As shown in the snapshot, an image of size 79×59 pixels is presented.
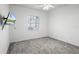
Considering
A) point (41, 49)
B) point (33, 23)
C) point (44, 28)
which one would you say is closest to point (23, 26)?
point (33, 23)

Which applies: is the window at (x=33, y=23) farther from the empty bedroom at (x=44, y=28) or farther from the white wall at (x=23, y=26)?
the white wall at (x=23, y=26)

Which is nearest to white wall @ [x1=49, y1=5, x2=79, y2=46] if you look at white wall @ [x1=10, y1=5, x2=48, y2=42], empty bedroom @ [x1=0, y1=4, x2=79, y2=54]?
empty bedroom @ [x1=0, y1=4, x2=79, y2=54]

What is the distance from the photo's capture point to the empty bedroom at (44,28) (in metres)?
3.21

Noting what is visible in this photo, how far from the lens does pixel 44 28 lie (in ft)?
17.3

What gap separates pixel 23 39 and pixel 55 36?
217 cm

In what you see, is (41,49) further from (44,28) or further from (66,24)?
(44,28)

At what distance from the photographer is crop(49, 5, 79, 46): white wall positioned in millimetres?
3294

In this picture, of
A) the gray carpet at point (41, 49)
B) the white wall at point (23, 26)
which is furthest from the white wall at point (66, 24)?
the white wall at point (23, 26)

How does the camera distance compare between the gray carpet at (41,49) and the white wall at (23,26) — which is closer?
the gray carpet at (41,49)

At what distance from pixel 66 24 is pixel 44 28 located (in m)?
1.90

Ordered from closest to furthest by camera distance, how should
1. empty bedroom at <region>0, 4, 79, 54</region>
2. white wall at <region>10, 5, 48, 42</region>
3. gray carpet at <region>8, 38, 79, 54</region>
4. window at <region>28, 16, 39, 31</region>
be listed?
1. gray carpet at <region>8, 38, 79, 54</region>
2. empty bedroom at <region>0, 4, 79, 54</region>
3. white wall at <region>10, 5, 48, 42</region>
4. window at <region>28, 16, 39, 31</region>

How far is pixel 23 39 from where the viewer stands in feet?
13.7

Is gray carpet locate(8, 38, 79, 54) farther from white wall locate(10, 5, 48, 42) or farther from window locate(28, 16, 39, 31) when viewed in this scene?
window locate(28, 16, 39, 31)
